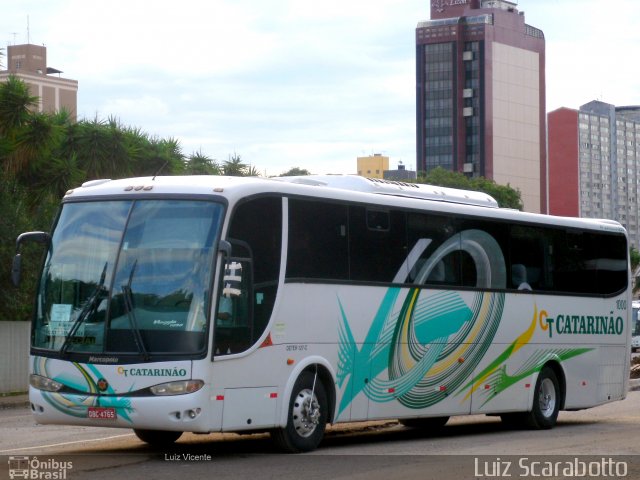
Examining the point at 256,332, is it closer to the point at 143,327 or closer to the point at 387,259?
the point at 143,327

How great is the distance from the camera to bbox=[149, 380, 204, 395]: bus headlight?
12.9 metres

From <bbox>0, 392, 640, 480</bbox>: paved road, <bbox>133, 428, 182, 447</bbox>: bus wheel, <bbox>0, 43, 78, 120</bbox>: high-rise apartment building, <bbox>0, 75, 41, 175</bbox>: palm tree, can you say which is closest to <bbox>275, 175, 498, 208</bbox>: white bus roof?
<bbox>0, 392, 640, 480</bbox>: paved road

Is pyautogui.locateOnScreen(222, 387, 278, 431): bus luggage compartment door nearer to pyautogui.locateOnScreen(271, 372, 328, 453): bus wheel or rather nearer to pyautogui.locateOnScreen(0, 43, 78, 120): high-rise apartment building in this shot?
pyautogui.locateOnScreen(271, 372, 328, 453): bus wheel

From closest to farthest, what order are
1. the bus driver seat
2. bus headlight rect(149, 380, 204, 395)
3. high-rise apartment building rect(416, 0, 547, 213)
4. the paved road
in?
the paved road → bus headlight rect(149, 380, 204, 395) → the bus driver seat → high-rise apartment building rect(416, 0, 547, 213)

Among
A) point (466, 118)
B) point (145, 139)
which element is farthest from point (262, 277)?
point (466, 118)

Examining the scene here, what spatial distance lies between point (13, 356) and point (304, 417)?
16.9 metres

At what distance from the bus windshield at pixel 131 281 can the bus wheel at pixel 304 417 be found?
180cm

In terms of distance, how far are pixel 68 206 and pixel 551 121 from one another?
173 meters

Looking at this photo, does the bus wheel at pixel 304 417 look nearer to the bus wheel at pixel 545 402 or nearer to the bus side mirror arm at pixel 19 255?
the bus side mirror arm at pixel 19 255

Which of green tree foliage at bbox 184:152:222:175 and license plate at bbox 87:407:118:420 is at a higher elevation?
green tree foliage at bbox 184:152:222:175

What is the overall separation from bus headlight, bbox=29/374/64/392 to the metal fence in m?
16.1

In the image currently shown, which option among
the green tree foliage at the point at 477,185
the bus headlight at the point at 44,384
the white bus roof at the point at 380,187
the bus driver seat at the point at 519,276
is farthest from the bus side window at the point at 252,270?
the green tree foliage at the point at 477,185

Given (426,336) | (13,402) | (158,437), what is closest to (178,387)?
(158,437)

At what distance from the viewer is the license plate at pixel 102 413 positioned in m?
13.0
